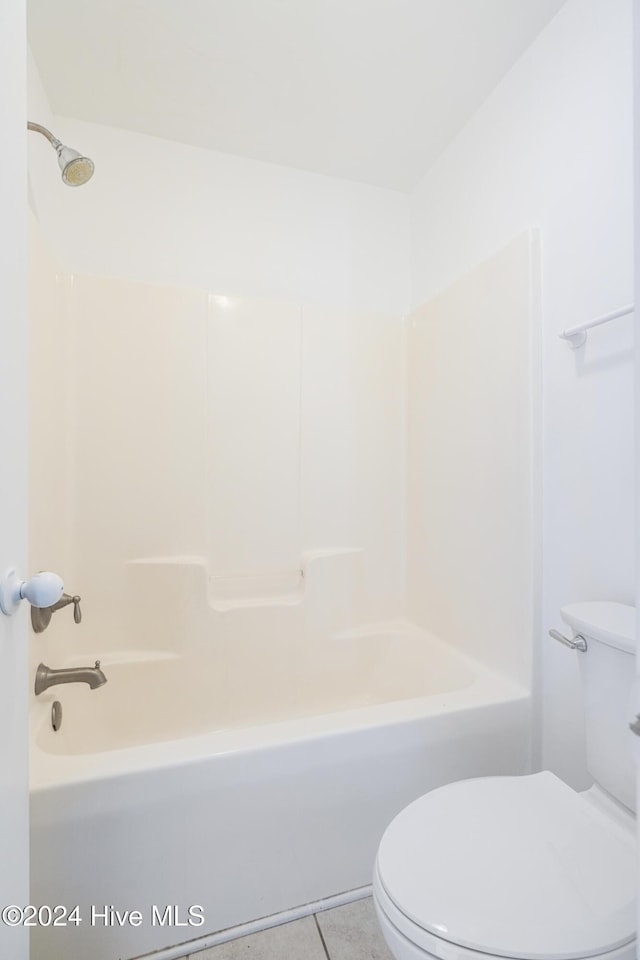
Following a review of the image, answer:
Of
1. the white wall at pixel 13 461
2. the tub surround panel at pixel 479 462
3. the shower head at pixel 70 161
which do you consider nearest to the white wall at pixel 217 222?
the shower head at pixel 70 161

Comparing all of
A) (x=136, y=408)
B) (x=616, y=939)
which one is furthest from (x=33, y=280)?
(x=616, y=939)

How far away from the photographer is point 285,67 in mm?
1515

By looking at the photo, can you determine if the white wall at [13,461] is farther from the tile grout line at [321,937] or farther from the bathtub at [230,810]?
the tile grout line at [321,937]

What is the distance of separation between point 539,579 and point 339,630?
3.15ft

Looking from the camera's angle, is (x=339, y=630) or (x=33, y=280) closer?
(x=33, y=280)

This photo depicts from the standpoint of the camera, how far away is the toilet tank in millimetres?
946

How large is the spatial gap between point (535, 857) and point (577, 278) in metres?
1.42

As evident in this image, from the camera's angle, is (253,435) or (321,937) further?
(253,435)

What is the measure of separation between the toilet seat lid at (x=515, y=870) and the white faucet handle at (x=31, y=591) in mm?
766

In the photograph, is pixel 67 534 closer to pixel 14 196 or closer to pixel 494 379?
pixel 14 196

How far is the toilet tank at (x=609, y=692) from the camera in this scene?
3.10 feet

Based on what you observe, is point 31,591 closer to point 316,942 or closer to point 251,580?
point 316,942

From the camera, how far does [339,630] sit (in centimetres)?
207

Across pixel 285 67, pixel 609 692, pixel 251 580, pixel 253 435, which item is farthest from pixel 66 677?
pixel 285 67
